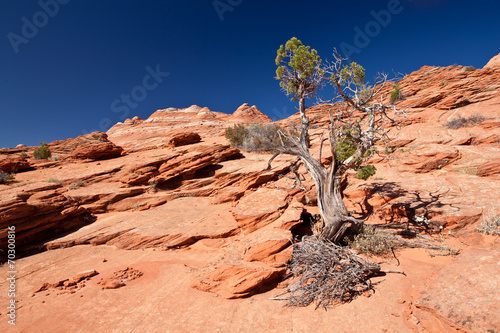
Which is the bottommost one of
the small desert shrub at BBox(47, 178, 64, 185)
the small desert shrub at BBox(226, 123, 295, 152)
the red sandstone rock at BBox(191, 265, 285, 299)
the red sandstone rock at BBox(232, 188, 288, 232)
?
the red sandstone rock at BBox(191, 265, 285, 299)

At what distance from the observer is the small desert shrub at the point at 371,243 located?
20.0 ft

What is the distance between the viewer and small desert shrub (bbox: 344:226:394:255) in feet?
20.0

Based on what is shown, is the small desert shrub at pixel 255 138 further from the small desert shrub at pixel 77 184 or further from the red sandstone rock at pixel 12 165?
the red sandstone rock at pixel 12 165

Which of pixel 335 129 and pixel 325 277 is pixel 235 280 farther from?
pixel 335 129

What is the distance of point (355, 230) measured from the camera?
7.26 m

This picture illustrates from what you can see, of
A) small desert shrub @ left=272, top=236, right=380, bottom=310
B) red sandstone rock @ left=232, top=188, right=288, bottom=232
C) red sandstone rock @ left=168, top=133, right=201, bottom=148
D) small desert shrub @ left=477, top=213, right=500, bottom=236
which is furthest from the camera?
red sandstone rock @ left=168, top=133, right=201, bottom=148

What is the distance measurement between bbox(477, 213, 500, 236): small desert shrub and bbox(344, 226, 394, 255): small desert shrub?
96.3 inches

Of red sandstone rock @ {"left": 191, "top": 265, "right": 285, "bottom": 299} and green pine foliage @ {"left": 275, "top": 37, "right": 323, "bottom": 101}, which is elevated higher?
green pine foliage @ {"left": 275, "top": 37, "right": 323, "bottom": 101}

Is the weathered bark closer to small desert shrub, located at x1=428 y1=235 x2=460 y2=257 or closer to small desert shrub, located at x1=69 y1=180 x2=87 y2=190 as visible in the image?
small desert shrub, located at x1=428 y1=235 x2=460 y2=257

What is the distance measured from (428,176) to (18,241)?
18.2 meters

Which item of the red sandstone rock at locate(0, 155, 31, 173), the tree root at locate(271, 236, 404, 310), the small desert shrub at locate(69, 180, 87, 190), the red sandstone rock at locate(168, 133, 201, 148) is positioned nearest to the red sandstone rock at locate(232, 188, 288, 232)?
the tree root at locate(271, 236, 404, 310)

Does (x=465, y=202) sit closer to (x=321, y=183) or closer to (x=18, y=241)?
(x=321, y=183)

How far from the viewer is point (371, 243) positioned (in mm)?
6242

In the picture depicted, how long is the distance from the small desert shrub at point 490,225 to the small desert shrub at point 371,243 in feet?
8.02
